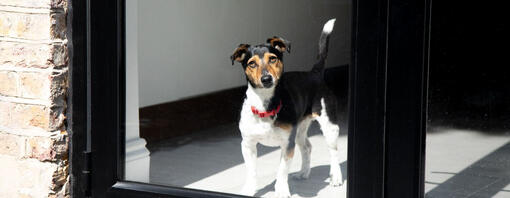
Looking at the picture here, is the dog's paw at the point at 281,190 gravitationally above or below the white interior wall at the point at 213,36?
below

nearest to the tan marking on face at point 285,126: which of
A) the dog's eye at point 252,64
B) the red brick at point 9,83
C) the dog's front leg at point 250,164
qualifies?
the dog's front leg at point 250,164

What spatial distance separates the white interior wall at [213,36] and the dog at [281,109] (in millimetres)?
34

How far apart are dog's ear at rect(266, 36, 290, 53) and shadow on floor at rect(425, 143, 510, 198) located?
66 centimetres

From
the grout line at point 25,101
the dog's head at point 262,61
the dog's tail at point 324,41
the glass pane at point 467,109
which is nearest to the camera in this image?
the glass pane at point 467,109

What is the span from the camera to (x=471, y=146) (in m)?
2.39

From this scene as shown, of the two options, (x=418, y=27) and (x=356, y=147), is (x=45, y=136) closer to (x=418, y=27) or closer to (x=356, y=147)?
(x=356, y=147)

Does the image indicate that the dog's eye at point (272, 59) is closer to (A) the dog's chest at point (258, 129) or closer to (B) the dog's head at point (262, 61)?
(B) the dog's head at point (262, 61)

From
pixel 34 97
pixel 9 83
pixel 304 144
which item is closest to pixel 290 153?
pixel 304 144

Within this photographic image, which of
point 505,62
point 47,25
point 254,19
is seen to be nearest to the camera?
point 505,62

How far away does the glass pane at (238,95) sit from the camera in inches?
100

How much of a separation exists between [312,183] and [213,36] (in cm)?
61

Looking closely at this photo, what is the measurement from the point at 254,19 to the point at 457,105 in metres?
0.72

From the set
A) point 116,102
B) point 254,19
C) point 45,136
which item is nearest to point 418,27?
point 254,19

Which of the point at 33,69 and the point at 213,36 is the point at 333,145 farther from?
the point at 33,69
